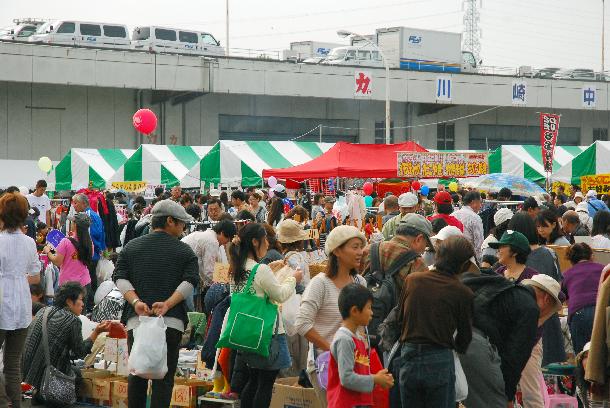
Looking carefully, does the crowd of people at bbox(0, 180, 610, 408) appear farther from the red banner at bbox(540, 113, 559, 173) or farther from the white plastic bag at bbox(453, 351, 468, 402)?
the red banner at bbox(540, 113, 559, 173)

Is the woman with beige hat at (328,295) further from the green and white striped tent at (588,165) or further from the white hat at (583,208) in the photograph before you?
the green and white striped tent at (588,165)

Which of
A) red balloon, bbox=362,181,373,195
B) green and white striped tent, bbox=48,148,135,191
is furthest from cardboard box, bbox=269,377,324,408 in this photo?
green and white striped tent, bbox=48,148,135,191

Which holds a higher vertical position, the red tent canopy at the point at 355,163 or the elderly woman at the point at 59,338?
the red tent canopy at the point at 355,163

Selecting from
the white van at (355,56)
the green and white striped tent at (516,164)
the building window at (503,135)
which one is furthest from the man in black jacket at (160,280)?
the building window at (503,135)

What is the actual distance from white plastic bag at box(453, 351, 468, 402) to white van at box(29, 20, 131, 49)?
1589 inches

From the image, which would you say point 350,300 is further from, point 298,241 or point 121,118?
point 121,118

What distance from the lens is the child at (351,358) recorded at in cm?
609

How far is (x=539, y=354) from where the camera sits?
7.20 metres

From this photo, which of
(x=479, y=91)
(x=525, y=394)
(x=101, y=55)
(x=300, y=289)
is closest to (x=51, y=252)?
(x=300, y=289)

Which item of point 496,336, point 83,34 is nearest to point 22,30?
point 83,34

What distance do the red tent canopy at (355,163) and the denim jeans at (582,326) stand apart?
45.7 ft

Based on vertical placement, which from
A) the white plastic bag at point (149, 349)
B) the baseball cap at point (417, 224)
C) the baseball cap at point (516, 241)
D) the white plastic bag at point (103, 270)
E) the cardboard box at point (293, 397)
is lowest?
the cardboard box at point (293, 397)

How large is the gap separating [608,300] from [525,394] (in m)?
0.94

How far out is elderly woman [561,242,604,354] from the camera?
28.6 ft
